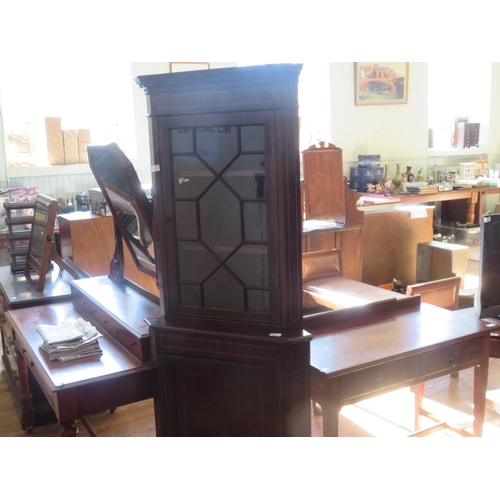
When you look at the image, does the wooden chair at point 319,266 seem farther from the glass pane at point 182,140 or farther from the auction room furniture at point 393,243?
the glass pane at point 182,140

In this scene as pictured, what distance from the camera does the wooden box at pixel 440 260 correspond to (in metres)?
4.63

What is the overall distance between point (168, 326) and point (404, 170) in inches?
268

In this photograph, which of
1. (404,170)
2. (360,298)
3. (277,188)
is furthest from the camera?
(404,170)

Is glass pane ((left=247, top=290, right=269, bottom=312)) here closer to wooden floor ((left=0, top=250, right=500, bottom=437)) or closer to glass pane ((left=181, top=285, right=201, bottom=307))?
glass pane ((left=181, top=285, right=201, bottom=307))

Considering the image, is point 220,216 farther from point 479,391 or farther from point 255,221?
point 479,391

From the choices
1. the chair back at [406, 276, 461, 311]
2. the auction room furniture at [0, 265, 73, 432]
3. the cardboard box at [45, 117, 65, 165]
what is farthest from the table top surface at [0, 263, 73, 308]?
the cardboard box at [45, 117, 65, 165]

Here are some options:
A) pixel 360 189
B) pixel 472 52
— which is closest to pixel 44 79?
pixel 360 189

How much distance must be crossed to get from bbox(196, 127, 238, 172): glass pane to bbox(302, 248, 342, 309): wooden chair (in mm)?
1832

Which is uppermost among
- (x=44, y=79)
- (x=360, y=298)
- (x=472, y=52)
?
(x=44, y=79)

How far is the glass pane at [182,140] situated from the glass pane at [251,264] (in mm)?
336

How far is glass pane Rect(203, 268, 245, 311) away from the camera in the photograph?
168 cm

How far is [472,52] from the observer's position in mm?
507

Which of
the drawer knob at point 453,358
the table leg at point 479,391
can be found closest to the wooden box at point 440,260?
the table leg at point 479,391

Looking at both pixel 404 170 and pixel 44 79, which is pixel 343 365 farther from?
pixel 404 170
